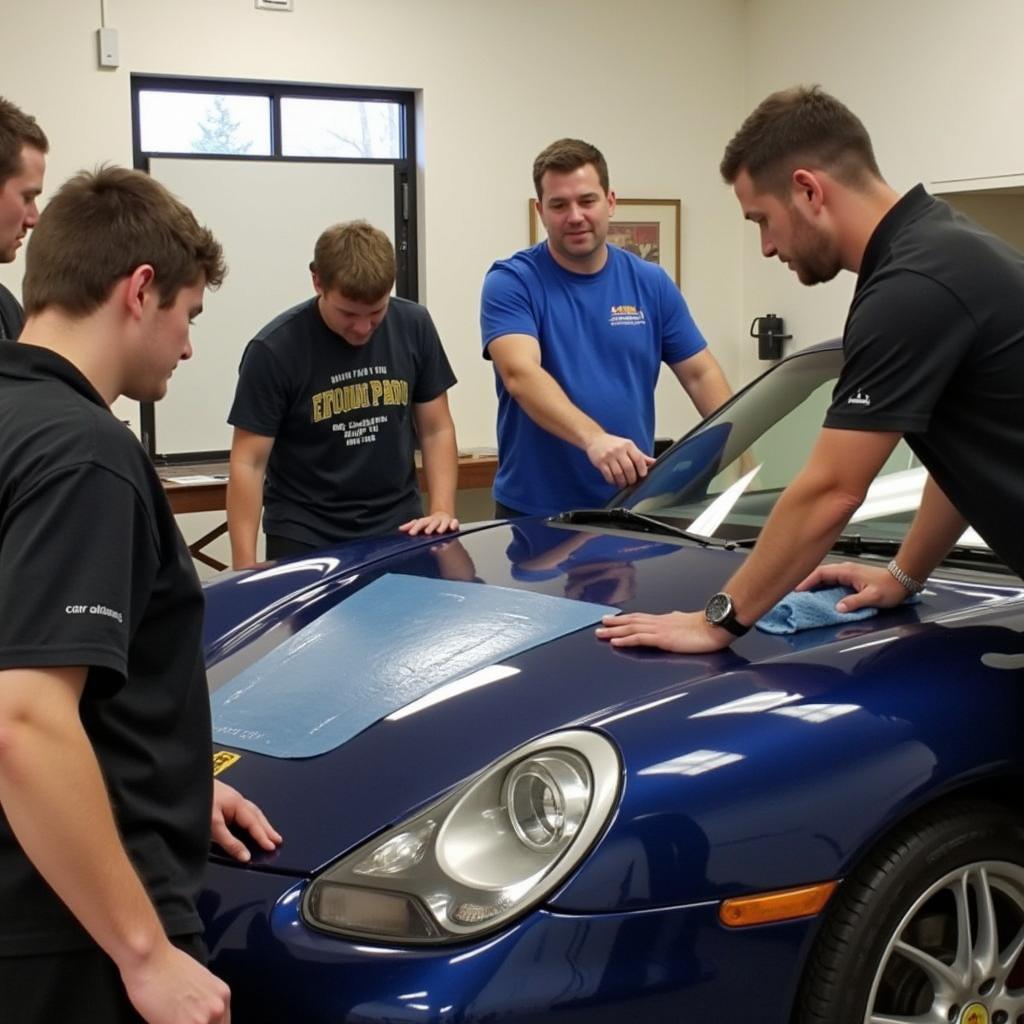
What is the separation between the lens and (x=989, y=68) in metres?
6.98

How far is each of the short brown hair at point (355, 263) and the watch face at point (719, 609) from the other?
1.59 meters

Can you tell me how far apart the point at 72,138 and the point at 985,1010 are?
6211 mm

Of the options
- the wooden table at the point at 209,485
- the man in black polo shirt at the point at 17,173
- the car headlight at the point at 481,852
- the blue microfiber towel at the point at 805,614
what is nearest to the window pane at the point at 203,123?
the wooden table at the point at 209,485

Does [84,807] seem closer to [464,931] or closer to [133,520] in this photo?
[133,520]

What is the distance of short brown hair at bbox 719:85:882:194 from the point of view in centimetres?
224

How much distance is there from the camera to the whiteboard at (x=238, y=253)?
7.41 meters

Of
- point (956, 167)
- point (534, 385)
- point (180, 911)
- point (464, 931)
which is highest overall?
point (956, 167)

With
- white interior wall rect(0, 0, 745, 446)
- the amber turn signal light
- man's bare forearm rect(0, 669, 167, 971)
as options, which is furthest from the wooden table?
man's bare forearm rect(0, 669, 167, 971)

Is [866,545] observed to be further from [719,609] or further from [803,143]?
[803,143]

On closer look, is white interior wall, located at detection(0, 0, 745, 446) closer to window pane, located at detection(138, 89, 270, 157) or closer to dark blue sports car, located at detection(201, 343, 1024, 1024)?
window pane, located at detection(138, 89, 270, 157)

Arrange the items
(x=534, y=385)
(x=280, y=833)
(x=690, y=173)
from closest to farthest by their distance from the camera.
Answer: (x=280, y=833) → (x=534, y=385) → (x=690, y=173)

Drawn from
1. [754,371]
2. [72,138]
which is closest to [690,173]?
[754,371]

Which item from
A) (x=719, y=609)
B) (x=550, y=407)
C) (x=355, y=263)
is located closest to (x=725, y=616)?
(x=719, y=609)

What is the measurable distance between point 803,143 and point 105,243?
4.05ft
